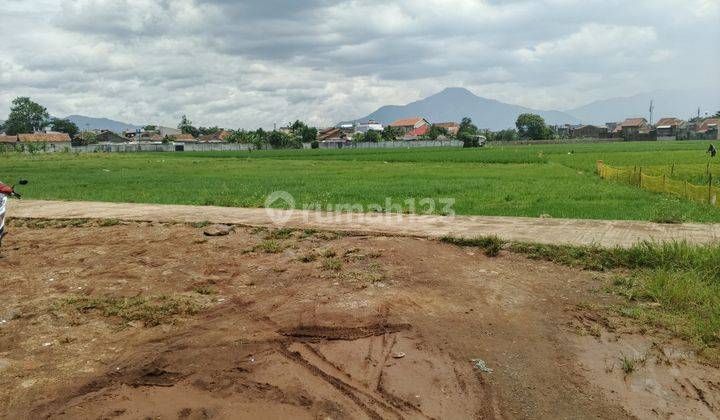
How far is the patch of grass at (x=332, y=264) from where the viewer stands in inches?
269

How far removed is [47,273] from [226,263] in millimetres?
2300

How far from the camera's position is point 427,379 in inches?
163

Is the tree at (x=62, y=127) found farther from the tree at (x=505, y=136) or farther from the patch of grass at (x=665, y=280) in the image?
the patch of grass at (x=665, y=280)

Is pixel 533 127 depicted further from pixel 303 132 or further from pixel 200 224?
pixel 200 224

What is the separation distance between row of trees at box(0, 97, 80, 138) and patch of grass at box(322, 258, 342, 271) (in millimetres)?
143313

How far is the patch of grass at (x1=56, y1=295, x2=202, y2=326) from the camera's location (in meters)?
5.39

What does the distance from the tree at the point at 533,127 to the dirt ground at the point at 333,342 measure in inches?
4704

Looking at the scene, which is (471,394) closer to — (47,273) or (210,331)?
(210,331)

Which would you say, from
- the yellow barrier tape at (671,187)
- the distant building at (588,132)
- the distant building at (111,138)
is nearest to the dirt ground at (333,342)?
the yellow barrier tape at (671,187)

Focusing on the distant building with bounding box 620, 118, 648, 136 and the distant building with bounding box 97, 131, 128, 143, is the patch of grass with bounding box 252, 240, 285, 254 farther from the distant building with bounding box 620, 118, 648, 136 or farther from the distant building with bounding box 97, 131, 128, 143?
the distant building with bounding box 97, 131, 128, 143

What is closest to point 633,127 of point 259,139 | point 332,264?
point 259,139

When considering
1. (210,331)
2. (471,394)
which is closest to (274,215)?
(210,331)

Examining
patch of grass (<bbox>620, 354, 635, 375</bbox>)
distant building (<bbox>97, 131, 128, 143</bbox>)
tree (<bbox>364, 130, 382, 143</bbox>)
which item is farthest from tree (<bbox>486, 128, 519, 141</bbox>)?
patch of grass (<bbox>620, 354, 635, 375</bbox>)

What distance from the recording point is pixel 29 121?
134 m
